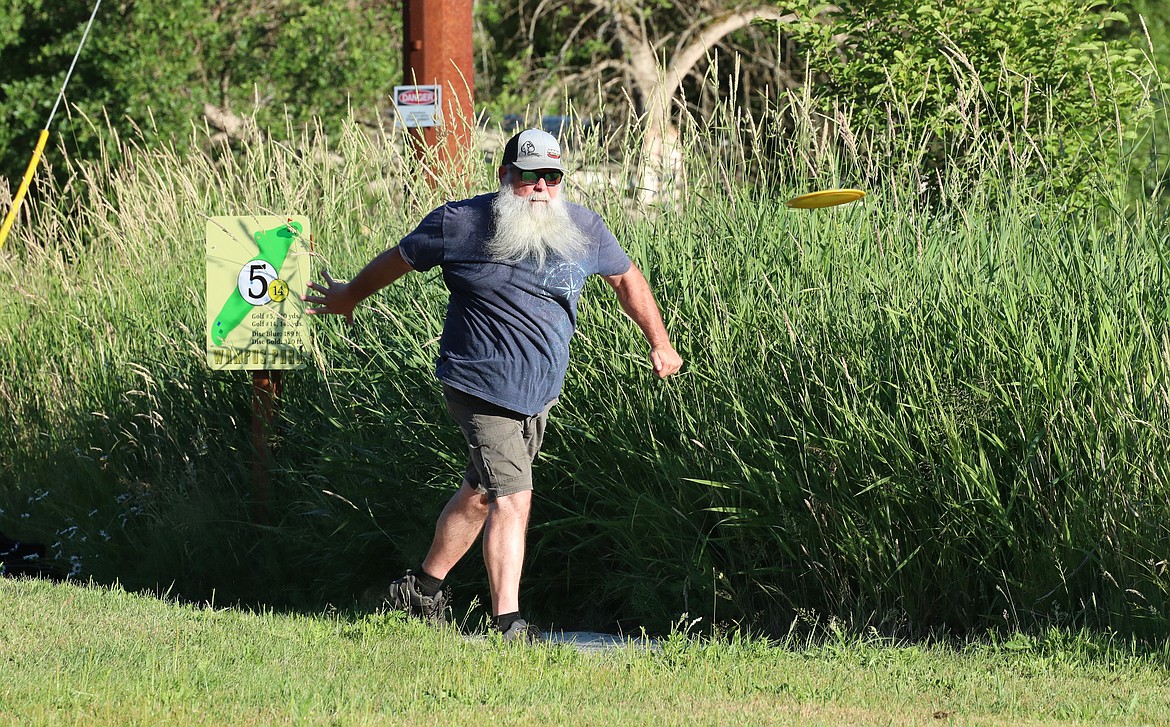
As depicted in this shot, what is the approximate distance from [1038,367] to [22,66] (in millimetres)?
13158

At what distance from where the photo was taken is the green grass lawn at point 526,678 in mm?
4066

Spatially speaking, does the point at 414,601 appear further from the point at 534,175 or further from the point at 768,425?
the point at 534,175

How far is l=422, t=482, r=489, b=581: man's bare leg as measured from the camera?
Result: 5211 millimetres

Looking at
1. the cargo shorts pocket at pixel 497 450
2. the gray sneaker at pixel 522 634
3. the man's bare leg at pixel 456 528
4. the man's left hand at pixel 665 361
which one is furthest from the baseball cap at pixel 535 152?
the gray sneaker at pixel 522 634

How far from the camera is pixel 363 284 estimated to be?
525 cm

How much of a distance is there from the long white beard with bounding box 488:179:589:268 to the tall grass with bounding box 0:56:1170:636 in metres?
0.85

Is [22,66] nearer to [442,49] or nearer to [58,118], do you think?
[58,118]

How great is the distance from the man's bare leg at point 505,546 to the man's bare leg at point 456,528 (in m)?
0.17

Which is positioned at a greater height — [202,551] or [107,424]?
[107,424]

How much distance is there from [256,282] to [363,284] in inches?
54.7

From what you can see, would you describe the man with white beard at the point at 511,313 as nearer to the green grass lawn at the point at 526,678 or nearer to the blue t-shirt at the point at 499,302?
the blue t-shirt at the point at 499,302

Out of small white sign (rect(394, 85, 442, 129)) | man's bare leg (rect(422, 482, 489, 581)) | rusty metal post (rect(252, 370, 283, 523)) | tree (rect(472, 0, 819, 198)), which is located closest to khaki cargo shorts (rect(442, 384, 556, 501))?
man's bare leg (rect(422, 482, 489, 581))

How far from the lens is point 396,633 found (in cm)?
512

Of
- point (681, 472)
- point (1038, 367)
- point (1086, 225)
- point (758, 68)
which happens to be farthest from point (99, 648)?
point (758, 68)
